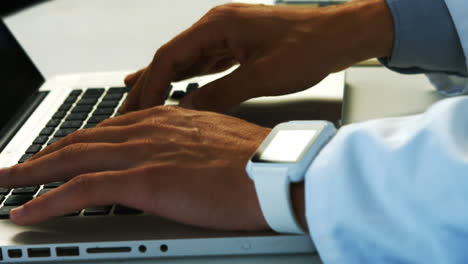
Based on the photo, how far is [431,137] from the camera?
1.46 ft

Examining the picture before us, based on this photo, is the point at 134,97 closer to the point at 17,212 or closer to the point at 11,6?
the point at 17,212

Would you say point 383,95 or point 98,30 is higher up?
point 98,30

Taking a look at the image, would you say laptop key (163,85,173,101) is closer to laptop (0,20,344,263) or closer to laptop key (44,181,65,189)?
laptop (0,20,344,263)

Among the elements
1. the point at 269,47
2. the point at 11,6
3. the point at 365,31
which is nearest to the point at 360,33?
the point at 365,31

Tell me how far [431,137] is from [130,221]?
25 centimetres

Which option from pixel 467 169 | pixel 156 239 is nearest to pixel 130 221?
pixel 156 239

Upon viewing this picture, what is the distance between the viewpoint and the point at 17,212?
51cm

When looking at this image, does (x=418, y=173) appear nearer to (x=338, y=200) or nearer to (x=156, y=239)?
(x=338, y=200)

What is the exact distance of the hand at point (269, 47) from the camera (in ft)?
2.26

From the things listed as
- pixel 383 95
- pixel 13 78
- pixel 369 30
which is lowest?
pixel 383 95

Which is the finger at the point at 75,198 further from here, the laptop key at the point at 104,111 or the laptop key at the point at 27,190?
the laptop key at the point at 104,111

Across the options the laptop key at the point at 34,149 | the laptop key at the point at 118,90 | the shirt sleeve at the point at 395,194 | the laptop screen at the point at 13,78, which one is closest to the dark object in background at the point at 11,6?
the laptop screen at the point at 13,78

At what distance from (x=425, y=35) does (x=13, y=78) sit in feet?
1.75

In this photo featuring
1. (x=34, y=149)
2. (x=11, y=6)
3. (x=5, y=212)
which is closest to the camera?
(x=5, y=212)
